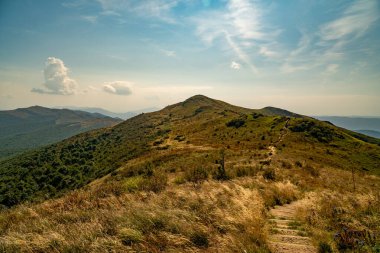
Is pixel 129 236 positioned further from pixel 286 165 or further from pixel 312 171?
pixel 286 165

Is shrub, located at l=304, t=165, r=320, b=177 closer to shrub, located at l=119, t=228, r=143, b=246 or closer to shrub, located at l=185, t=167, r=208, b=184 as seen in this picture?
shrub, located at l=185, t=167, r=208, b=184

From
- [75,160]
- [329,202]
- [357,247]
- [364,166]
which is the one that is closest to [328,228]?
[357,247]

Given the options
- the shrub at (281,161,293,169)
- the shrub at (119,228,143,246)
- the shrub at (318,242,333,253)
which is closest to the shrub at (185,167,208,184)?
the shrub at (281,161,293,169)

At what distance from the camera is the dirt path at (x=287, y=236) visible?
6.19 meters

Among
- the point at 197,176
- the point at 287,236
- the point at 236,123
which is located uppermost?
the point at 236,123

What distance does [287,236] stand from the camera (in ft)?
23.0

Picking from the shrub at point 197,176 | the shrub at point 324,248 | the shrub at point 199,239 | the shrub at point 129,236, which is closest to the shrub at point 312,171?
the shrub at point 197,176

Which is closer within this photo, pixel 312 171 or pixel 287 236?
pixel 287 236

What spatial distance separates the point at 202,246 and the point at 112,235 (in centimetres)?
231

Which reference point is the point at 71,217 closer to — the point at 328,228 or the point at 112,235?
the point at 112,235

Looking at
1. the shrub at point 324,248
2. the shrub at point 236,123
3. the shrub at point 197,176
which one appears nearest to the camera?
the shrub at point 324,248

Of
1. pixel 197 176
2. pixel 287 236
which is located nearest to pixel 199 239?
pixel 287 236

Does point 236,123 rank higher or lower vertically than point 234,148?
higher

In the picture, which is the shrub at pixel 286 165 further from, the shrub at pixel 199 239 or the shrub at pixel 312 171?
the shrub at pixel 199 239
